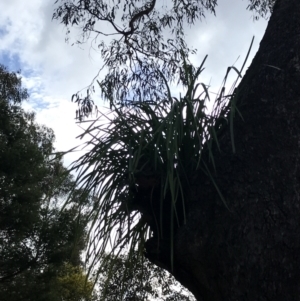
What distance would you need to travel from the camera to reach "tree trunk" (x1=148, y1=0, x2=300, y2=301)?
6.06 feet

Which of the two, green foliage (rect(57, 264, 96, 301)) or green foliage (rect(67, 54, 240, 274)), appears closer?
green foliage (rect(67, 54, 240, 274))

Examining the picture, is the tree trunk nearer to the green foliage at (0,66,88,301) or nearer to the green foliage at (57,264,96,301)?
the green foliage at (0,66,88,301)

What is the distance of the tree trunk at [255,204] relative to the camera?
185 centimetres

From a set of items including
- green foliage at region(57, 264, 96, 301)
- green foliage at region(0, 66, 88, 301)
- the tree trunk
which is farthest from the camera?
green foliage at region(57, 264, 96, 301)

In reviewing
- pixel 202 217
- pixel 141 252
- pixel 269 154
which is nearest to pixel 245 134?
pixel 269 154

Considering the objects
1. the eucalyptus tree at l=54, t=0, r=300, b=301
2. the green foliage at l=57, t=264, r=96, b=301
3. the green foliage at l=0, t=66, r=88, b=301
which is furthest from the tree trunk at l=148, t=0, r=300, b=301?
the green foliage at l=57, t=264, r=96, b=301

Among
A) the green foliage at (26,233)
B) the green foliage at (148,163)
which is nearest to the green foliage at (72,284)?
the green foliage at (26,233)

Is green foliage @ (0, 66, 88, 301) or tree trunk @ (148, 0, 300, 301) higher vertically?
green foliage @ (0, 66, 88, 301)

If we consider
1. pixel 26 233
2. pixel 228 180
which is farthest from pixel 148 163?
pixel 26 233

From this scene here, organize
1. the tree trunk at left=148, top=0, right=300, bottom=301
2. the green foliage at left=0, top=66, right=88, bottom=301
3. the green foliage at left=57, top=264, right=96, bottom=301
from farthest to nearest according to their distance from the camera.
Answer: the green foliage at left=57, top=264, right=96, bottom=301, the green foliage at left=0, top=66, right=88, bottom=301, the tree trunk at left=148, top=0, right=300, bottom=301

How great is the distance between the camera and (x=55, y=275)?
10828 millimetres

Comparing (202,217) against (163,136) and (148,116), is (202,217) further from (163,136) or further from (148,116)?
(148,116)

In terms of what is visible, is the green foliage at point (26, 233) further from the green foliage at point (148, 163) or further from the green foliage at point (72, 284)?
the green foliage at point (148, 163)

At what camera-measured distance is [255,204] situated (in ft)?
6.41
